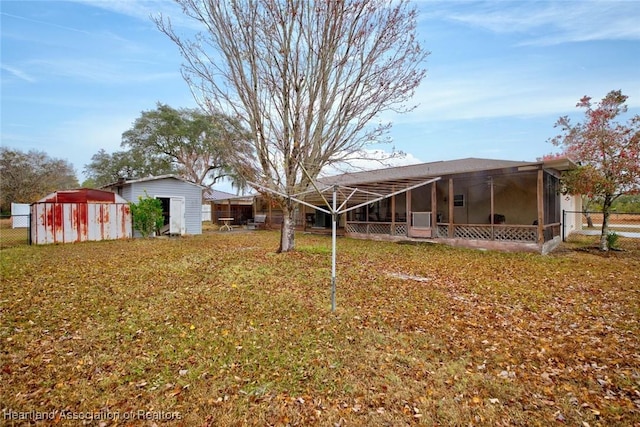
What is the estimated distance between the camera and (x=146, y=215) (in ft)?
49.0

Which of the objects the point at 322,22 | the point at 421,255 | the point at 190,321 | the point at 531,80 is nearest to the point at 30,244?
the point at 190,321

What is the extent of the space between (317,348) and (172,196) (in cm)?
1587

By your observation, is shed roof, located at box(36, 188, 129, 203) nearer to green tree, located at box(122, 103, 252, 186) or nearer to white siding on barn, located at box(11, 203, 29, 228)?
white siding on barn, located at box(11, 203, 29, 228)

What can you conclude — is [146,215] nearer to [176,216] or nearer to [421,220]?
[176,216]

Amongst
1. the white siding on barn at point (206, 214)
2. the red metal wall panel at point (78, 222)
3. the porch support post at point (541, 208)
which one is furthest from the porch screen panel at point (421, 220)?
the white siding on barn at point (206, 214)

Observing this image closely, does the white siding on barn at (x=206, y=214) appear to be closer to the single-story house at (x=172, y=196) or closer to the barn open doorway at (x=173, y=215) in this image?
the single-story house at (x=172, y=196)

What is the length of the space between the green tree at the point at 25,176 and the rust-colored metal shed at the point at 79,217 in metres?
19.8

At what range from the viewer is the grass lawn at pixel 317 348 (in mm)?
2637

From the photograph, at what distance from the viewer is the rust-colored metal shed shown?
12.4m

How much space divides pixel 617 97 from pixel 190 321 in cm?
1624

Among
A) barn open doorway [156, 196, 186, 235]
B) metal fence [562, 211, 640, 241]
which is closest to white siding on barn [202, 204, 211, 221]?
barn open doorway [156, 196, 186, 235]

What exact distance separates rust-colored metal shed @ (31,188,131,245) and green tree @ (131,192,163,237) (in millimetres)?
442

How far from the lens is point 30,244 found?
12.2 metres

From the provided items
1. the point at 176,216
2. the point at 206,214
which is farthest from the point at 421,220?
the point at 206,214
